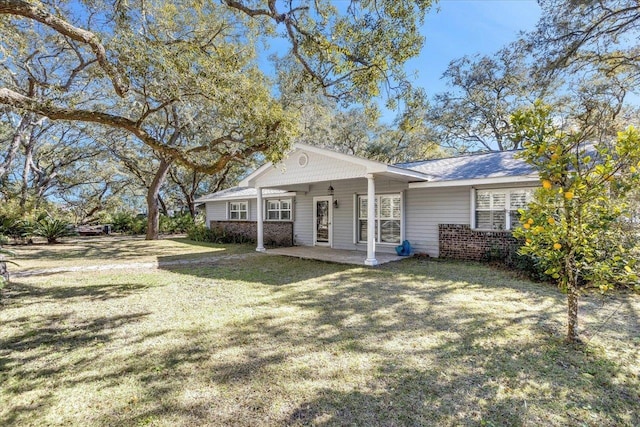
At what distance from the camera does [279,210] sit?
51.4 feet

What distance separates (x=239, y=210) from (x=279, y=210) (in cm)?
309

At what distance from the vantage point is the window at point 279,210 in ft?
50.0

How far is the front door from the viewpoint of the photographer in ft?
43.7

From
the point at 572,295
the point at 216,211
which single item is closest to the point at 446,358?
the point at 572,295

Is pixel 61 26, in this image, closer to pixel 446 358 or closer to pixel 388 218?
pixel 446 358

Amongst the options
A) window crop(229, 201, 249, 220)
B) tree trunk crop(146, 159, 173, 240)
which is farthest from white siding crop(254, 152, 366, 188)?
tree trunk crop(146, 159, 173, 240)

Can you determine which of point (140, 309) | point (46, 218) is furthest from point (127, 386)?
point (46, 218)

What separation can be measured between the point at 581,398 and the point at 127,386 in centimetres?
407

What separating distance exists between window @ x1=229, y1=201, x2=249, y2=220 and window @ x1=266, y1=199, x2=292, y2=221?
5.35 feet

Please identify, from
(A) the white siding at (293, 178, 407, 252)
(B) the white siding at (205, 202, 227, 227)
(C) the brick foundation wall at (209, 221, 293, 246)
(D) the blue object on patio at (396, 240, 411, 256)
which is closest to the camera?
(D) the blue object on patio at (396, 240, 411, 256)

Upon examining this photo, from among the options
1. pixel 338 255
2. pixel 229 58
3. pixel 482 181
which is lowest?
pixel 338 255

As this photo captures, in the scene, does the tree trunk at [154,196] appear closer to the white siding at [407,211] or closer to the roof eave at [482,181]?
the white siding at [407,211]

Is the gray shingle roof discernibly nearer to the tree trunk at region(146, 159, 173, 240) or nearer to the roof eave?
the roof eave

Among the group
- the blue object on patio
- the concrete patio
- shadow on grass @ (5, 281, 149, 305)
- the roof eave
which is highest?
the roof eave
